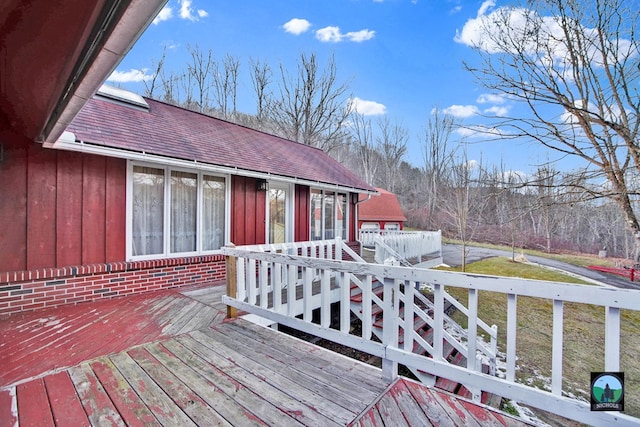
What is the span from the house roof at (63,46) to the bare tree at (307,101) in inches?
684

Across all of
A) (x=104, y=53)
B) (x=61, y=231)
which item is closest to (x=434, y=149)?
(x=61, y=231)

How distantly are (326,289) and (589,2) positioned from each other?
4.71 metres

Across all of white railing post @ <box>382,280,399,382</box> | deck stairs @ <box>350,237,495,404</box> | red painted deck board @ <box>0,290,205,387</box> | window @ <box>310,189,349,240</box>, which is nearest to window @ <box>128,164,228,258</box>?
red painted deck board @ <box>0,290,205,387</box>

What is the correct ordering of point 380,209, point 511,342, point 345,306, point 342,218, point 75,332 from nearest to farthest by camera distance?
point 511,342
point 345,306
point 75,332
point 342,218
point 380,209

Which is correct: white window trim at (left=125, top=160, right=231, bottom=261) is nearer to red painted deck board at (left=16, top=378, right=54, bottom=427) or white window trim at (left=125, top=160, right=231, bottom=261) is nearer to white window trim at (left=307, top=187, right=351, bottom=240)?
white window trim at (left=307, top=187, right=351, bottom=240)

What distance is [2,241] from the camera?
4000 mm

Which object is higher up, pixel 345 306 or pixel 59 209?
pixel 59 209

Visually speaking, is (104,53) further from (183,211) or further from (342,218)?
(342,218)

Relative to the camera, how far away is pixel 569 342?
20.7 feet

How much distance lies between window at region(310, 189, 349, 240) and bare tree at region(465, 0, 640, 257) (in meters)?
5.37

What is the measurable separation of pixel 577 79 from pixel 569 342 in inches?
222

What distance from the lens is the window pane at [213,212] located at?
19.8 ft

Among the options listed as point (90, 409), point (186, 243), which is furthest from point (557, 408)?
point (186, 243)

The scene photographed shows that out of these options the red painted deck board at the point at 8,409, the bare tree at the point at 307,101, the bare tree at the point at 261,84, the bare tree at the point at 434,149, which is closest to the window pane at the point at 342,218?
the red painted deck board at the point at 8,409
